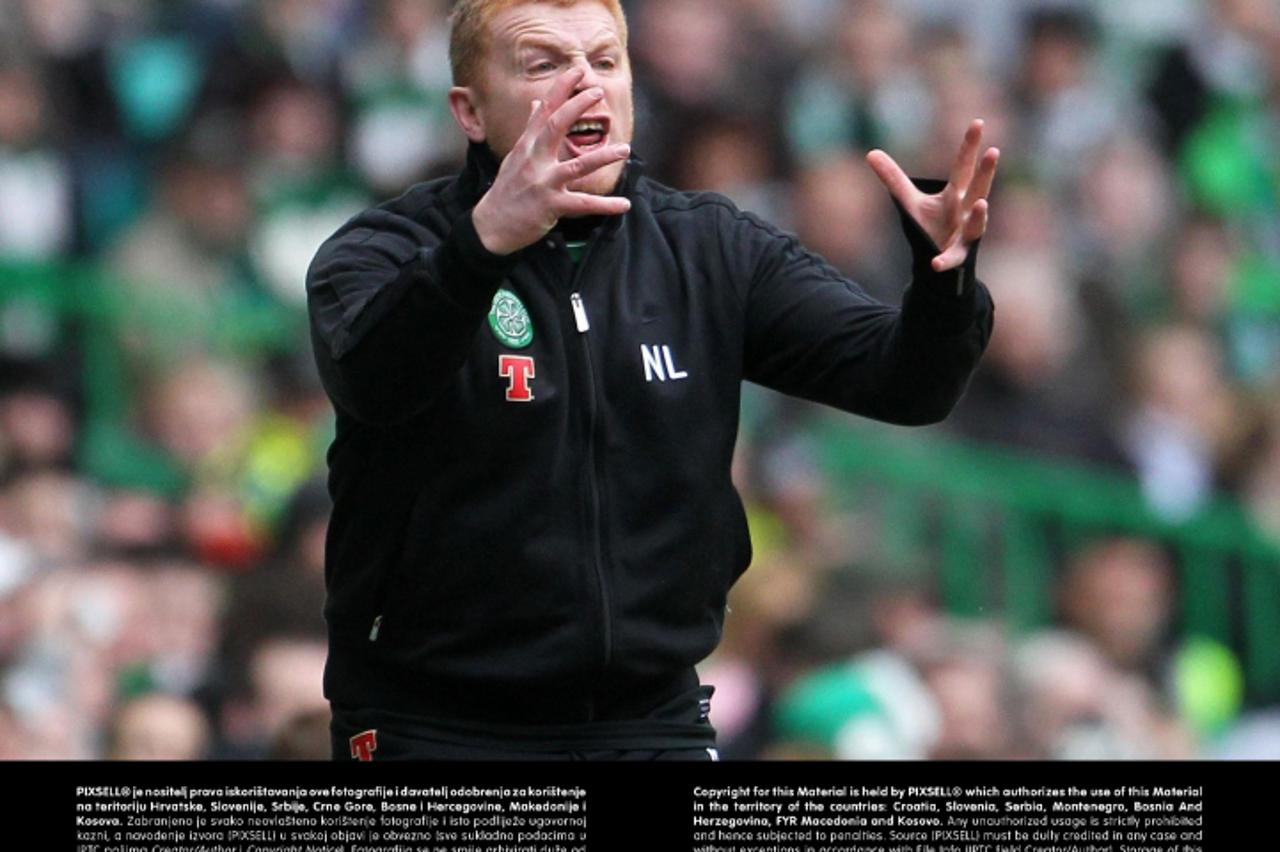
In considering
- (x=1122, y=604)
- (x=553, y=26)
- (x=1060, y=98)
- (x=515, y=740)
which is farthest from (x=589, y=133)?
Result: (x=1060, y=98)

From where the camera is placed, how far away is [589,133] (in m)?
4.14

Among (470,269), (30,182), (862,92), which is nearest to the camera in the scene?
(470,269)

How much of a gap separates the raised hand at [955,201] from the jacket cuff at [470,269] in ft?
2.26

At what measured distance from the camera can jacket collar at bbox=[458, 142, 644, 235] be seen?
4.30 metres

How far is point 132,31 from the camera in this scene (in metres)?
9.51

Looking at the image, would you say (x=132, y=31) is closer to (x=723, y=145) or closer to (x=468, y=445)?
(x=723, y=145)

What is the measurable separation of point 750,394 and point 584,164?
4.95m

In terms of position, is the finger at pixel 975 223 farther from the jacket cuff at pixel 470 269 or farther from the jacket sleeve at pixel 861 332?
the jacket cuff at pixel 470 269

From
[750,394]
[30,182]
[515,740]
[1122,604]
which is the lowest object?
[515,740]

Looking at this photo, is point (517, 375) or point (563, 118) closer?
point (563, 118)

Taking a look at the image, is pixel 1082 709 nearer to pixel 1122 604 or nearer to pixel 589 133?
pixel 1122 604

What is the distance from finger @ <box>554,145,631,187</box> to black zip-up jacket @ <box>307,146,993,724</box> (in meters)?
0.15

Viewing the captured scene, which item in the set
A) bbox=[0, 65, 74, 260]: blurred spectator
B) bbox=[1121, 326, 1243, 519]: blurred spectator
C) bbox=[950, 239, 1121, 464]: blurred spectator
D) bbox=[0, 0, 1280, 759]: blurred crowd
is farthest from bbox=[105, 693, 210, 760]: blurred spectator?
bbox=[1121, 326, 1243, 519]: blurred spectator

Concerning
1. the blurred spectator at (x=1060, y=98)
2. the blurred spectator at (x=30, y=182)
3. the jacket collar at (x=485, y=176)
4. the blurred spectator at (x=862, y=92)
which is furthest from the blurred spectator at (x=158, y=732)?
the blurred spectator at (x=1060, y=98)
